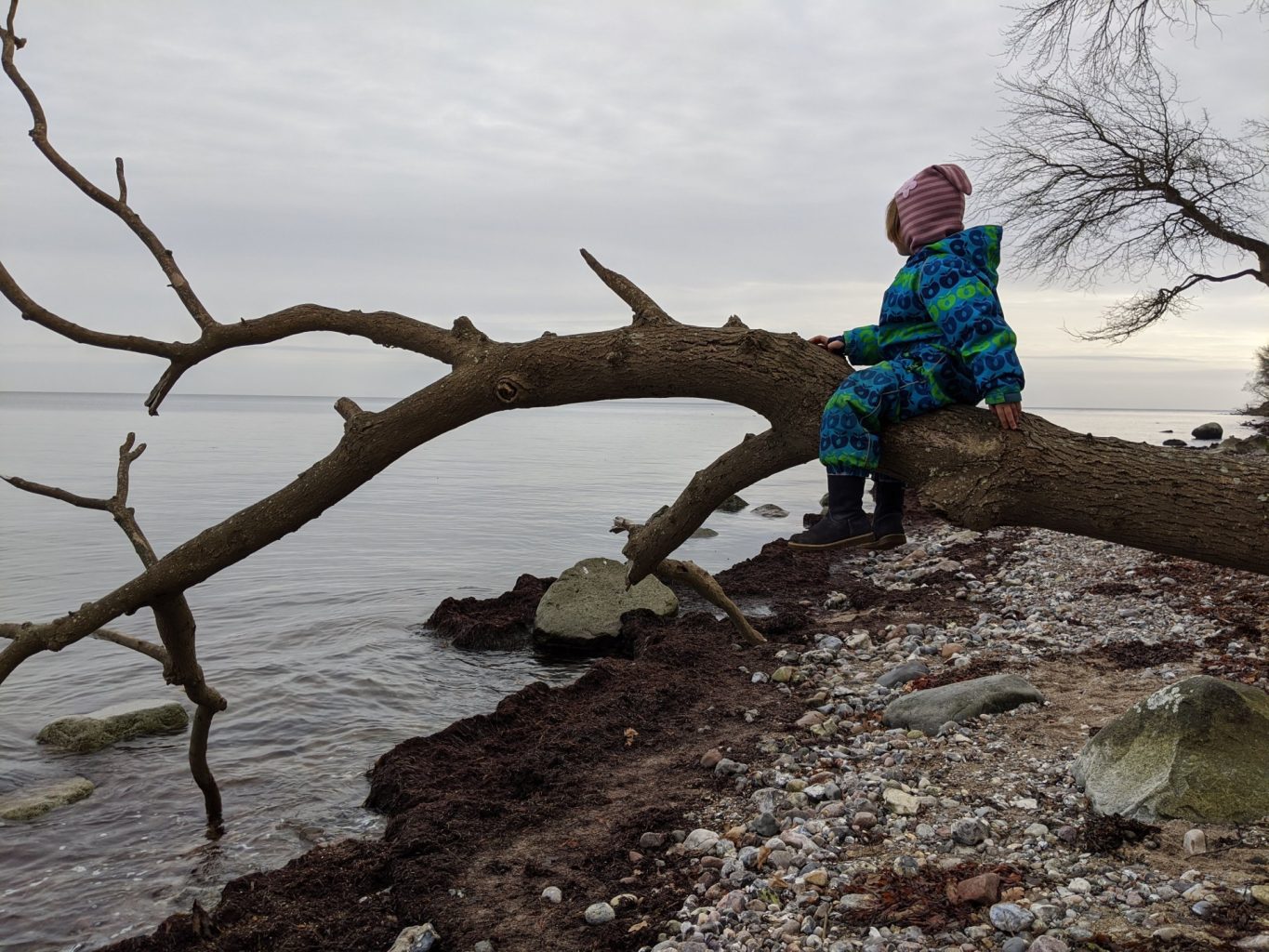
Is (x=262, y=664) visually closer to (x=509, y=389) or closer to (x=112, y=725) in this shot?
(x=112, y=725)

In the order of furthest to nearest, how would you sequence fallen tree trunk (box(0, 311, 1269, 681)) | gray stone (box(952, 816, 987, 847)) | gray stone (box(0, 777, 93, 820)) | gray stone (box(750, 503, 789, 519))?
gray stone (box(750, 503, 789, 519)) → gray stone (box(0, 777, 93, 820)) → gray stone (box(952, 816, 987, 847)) → fallen tree trunk (box(0, 311, 1269, 681))

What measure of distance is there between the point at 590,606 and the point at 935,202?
30.7 ft

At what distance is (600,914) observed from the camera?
4930 mm

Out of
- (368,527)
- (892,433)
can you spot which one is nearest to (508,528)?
(368,527)

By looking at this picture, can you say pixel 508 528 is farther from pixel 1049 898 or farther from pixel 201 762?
pixel 1049 898

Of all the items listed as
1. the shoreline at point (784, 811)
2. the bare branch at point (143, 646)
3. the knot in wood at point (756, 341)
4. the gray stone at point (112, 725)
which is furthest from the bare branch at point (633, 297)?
the gray stone at point (112, 725)

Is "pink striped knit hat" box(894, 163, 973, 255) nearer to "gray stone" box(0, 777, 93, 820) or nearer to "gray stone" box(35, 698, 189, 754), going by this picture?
"gray stone" box(0, 777, 93, 820)

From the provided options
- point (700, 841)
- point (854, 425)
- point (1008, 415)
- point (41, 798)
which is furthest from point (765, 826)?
point (41, 798)

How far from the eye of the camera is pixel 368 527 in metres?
25.2

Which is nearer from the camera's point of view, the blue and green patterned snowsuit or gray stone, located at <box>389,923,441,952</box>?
the blue and green patterned snowsuit

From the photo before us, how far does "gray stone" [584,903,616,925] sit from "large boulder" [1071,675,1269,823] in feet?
8.92

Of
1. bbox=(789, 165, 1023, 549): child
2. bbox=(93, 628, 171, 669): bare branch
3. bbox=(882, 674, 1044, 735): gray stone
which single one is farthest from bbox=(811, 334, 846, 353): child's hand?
bbox=(93, 628, 171, 669): bare branch

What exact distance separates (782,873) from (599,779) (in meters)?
2.56

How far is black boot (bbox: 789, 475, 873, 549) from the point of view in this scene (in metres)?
4.30
